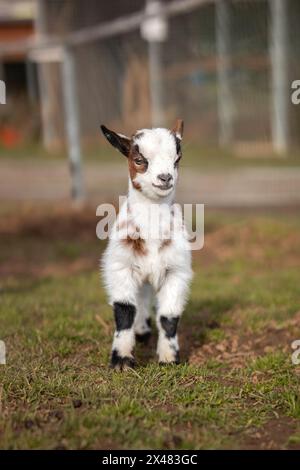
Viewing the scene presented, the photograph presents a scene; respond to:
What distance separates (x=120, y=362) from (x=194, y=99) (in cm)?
1531

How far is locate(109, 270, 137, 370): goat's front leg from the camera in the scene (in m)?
4.96

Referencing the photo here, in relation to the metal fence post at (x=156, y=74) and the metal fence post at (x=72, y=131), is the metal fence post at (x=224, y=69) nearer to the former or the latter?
the metal fence post at (x=156, y=74)

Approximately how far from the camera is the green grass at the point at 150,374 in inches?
152

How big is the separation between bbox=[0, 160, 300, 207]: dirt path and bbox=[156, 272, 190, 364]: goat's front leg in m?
8.21

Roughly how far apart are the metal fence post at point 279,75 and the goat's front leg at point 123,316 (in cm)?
1302

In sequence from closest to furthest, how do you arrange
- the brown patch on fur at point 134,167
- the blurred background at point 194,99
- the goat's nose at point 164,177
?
the goat's nose at point 164,177, the brown patch on fur at point 134,167, the blurred background at point 194,99

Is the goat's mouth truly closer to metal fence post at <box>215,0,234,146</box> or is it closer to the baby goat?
the baby goat

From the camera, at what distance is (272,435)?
400 cm

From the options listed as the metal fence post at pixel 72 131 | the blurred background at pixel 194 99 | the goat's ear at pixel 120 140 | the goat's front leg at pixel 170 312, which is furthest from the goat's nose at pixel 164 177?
the blurred background at pixel 194 99

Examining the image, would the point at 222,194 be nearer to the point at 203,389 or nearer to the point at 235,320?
the point at 235,320

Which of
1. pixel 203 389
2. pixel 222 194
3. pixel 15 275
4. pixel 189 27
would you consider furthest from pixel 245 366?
pixel 189 27

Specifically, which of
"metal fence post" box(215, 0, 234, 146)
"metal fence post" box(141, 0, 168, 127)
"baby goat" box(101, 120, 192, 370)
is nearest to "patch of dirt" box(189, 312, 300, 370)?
"baby goat" box(101, 120, 192, 370)

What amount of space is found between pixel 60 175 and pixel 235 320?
11748 millimetres

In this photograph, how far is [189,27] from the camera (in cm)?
1972
